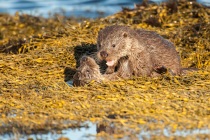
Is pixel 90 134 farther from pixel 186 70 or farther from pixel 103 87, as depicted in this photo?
pixel 186 70

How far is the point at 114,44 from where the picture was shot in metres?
6.00

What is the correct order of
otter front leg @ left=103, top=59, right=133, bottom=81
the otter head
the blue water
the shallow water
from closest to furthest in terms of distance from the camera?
the shallow water, the otter head, otter front leg @ left=103, top=59, right=133, bottom=81, the blue water

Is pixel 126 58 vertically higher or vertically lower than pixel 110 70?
higher

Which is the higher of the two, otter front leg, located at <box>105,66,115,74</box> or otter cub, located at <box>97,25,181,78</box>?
otter cub, located at <box>97,25,181,78</box>

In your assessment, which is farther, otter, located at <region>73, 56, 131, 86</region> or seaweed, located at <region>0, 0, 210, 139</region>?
otter, located at <region>73, 56, 131, 86</region>

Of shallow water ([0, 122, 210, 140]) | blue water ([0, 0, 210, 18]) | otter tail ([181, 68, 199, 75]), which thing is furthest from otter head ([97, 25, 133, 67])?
blue water ([0, 0, 210, 18])

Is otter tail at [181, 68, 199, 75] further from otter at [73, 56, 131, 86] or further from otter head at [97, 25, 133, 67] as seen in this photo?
otter at [73, 56, 131, 86]

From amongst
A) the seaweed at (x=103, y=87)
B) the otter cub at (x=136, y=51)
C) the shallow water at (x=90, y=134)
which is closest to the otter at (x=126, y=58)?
the otter cub at (x=136, y=51)

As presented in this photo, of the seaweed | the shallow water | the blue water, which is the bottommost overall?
the shallow water

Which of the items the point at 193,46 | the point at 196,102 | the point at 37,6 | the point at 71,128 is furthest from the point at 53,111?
the point at 37,6

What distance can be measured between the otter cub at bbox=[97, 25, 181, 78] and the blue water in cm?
591

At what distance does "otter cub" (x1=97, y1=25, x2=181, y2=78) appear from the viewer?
5.99 metres

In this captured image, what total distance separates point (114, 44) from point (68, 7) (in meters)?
8.09

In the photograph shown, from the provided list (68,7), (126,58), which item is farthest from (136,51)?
(68,7)
